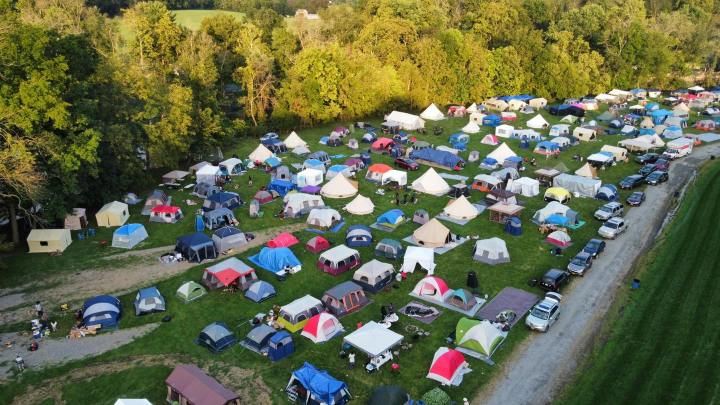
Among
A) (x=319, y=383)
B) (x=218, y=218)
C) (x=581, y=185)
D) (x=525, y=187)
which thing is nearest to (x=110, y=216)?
(x=218, y=218)

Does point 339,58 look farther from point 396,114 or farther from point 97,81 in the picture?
point 97,81

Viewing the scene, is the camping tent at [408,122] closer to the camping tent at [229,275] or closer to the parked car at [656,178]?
the parked car at [656,178]

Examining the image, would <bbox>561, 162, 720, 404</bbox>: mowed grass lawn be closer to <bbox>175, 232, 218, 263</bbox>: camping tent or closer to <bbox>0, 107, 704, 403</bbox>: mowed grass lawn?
<bbox>0, 107, 704, 403</bbox>: mowed grass lawn

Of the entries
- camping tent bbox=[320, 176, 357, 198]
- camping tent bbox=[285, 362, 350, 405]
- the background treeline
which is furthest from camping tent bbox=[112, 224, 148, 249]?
camping tent bbox=[285, 362, 350, 405]

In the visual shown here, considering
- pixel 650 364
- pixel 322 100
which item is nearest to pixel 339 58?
pixel 322 100

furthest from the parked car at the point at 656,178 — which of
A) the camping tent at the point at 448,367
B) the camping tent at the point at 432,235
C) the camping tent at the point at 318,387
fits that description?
the camping tent at the point at 318,387
